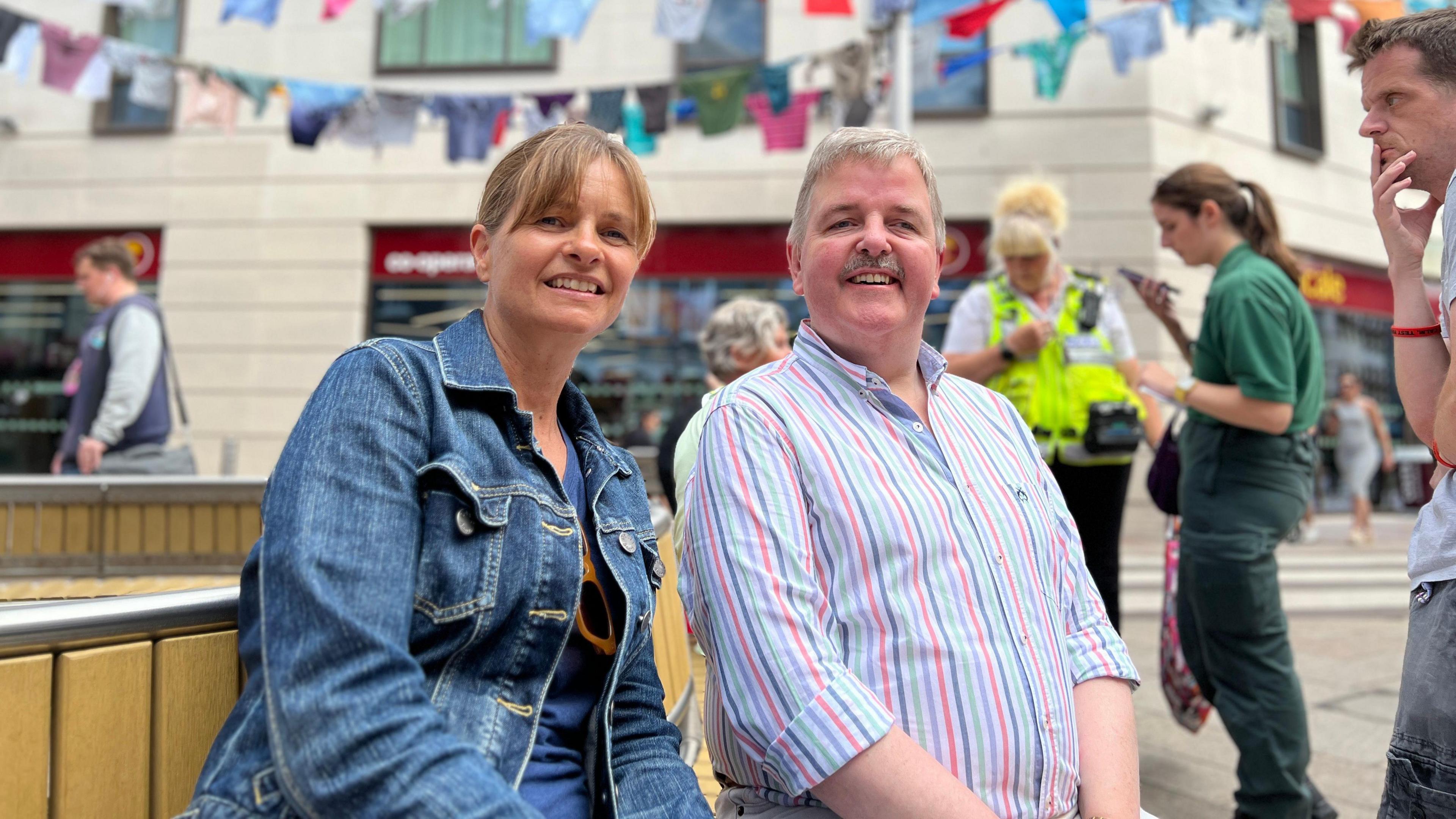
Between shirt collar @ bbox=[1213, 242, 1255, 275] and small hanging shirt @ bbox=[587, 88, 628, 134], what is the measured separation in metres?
7.92

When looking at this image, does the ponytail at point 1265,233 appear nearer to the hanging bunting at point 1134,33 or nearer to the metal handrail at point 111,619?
the metal handrail at point 111,619

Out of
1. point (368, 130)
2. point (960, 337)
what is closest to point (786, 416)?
point (960, 337)

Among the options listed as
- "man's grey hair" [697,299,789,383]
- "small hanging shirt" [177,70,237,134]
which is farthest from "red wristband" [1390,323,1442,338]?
"small hanging shirt" [177,70,237,134]

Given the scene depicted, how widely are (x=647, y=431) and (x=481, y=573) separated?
10.8 metres

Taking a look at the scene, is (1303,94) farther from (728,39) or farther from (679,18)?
(679,18)

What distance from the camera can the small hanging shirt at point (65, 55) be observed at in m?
10.0

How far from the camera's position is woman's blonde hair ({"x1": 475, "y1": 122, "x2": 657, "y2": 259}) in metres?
1.61

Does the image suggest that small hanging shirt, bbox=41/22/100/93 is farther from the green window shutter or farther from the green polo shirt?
the green polo shirt

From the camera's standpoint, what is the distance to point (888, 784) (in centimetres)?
141

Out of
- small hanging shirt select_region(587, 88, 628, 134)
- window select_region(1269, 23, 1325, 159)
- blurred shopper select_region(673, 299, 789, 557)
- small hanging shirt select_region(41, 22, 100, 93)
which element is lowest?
blurred shopper select_region(673, 299, 789, 557)

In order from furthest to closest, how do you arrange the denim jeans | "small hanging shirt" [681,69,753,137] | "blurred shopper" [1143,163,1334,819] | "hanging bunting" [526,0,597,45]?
"small hanging shirt" [681,69,753,137] < "hanging bunting" [526,0,597,45] < "blurred shopper" [1143,163,1334,819] < the denim jeans

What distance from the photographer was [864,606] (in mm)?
1545

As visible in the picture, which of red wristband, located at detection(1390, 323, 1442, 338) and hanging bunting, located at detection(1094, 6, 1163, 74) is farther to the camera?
hanging bunting, located at detection(1094, 6, 1163, 74)

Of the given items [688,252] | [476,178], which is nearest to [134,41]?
[476,178]
